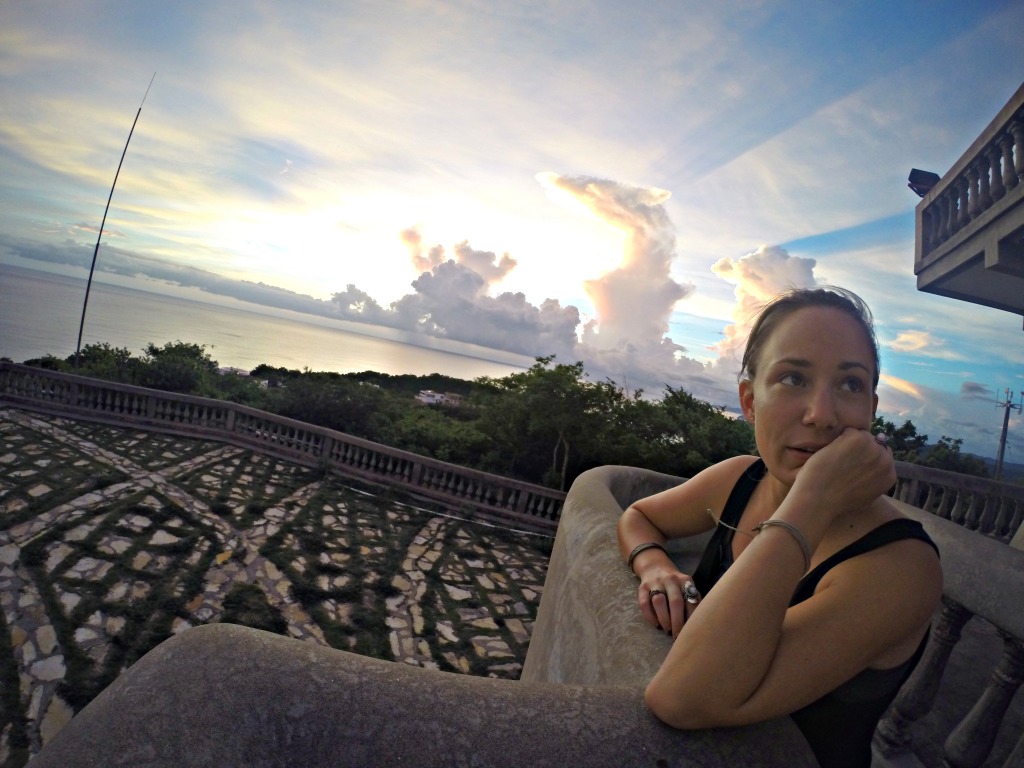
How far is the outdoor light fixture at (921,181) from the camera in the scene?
6090 mm

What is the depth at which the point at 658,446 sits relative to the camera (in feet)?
30.9

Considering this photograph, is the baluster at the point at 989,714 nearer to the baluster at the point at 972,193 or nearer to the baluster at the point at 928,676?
the baluster at the point at 928,676

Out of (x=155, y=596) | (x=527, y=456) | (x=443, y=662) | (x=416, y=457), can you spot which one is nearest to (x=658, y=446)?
(x=527, y=456)

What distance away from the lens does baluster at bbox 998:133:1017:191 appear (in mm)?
4484

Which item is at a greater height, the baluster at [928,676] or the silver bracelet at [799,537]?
the silver bracelet at [799,537]

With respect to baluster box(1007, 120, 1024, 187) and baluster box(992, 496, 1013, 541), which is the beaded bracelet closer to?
baluster box(1007, 120, 1024, 187)

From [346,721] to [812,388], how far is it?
1289 mm

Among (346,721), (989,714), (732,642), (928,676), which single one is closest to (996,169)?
(928,676)

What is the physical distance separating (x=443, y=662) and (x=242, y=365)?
55.1 feet

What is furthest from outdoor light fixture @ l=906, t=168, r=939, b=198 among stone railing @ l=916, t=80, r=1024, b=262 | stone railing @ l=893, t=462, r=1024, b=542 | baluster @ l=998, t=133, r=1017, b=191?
stone railing @ l=893, t=462, r=1024, b=542

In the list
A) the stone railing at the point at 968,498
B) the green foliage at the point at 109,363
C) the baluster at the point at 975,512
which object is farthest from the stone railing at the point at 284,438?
Answer: the baluster at the point at 975,512

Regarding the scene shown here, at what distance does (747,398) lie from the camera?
5.55ft

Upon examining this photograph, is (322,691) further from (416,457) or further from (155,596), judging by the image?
(416,457)

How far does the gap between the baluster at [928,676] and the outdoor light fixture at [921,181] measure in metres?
5.74
